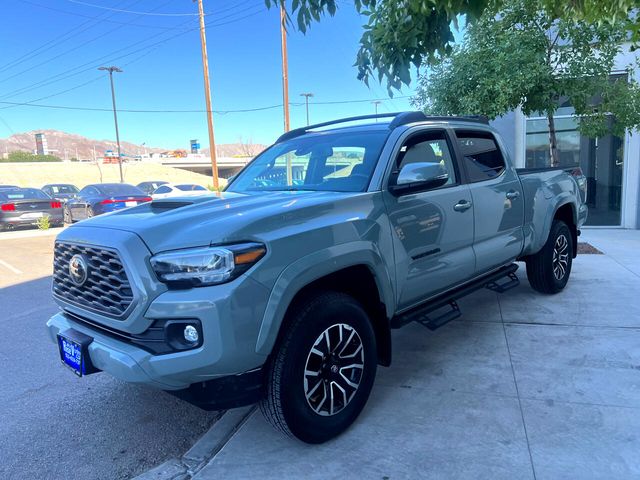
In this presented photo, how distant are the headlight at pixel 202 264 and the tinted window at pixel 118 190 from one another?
1366 centimetres

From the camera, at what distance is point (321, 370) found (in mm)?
2855

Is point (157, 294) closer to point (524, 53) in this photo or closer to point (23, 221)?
point (524, 53)

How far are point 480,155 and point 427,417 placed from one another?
2592 mm

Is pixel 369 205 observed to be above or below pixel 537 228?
above

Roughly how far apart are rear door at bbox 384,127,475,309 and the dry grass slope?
186 feet

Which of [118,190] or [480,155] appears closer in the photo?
[480,155]

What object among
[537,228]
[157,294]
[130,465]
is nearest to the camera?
[157,294]

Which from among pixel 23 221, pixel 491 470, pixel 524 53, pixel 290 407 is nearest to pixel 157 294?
pixel 290 407

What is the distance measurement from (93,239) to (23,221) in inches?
625

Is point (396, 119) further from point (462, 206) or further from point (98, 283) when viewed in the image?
point (98, 283)

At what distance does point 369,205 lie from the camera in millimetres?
3145

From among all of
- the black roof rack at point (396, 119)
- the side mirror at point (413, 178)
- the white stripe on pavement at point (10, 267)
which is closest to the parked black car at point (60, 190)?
the white stripe on pavement at point (10, 267)

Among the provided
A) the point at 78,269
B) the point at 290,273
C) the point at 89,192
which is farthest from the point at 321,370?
the point at 89,192

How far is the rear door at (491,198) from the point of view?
14.0 feet
